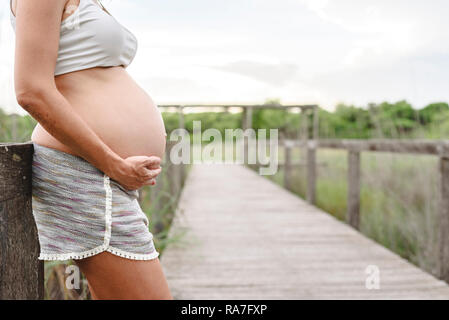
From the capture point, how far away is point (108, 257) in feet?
3.49

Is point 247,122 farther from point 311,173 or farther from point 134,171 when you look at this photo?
point 134,171

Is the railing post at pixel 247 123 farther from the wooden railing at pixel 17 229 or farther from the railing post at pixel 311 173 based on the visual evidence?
the wooden railing at pixel 17 229

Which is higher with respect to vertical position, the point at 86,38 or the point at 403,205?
the point at 86,38

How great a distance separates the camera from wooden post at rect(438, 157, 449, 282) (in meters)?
2.95

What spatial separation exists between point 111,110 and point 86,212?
23 centimetres

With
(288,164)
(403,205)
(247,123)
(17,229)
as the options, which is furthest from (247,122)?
(17,229)

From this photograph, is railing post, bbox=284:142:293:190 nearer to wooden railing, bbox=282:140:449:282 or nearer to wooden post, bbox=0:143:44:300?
wooden railing, bbox=282:140:449:282

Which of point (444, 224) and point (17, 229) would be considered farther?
point (444, 224)

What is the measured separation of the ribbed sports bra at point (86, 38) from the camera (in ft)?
3.44

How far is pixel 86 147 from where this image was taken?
1.02m

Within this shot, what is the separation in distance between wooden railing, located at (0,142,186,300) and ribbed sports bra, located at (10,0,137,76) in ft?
0.70

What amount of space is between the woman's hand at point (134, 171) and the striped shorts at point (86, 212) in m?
0.02

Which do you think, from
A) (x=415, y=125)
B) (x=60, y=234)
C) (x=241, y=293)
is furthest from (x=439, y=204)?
(x=60, y=234)

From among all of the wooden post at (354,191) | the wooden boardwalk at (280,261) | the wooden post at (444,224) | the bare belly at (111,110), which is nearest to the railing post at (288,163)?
the wooden boardwalk at (280,261)
